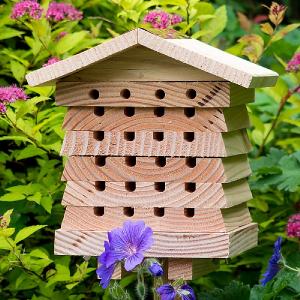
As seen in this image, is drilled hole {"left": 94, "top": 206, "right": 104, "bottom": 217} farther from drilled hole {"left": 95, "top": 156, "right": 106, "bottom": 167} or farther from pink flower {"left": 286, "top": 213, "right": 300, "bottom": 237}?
pink flower {"left": 286, "top": 213, "right": 300, "bottom": 237}

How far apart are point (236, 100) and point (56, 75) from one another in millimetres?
534

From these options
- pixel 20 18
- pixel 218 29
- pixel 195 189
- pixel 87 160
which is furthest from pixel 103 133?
pixel 218 29

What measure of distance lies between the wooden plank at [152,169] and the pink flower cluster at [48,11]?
0.61 meters

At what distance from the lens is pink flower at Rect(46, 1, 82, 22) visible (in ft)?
11.5

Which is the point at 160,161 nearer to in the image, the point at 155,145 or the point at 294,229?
the point at 155,145

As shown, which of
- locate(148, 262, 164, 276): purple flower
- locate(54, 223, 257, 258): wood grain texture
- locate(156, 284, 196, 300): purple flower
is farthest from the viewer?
locate(54, 223, 257, 258): wood grain texture

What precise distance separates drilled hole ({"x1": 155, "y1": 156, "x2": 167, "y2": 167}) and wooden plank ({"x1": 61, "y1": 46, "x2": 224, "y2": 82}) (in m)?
0.24

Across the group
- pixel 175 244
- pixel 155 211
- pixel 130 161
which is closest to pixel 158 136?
pixel 130 161

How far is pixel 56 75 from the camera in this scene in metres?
2.96

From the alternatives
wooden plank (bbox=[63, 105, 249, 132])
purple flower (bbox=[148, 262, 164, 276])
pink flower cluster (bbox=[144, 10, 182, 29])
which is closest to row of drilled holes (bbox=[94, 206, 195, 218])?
wooden plank (bbox=[63, 105, 249, 132])

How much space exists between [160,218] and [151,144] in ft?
0.72

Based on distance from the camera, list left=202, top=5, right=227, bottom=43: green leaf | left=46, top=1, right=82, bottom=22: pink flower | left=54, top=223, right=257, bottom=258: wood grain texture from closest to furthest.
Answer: left=54, top=223, right=257, bottom=258: wood grain texture → left=46, top=1, right=82, bottom=22: pink flower → left=202, top=5, right=227, bottom=43: green leaf

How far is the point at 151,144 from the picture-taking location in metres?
2.96

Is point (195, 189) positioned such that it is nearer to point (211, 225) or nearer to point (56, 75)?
point (211, 225)
